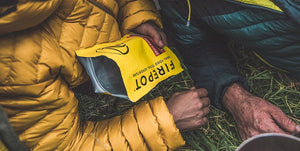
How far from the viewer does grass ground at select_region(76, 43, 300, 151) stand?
1.01 m

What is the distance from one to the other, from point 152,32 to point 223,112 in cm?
45

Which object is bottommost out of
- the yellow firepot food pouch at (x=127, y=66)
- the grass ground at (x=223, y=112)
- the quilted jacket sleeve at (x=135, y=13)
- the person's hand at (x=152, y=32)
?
the grass ground at (x=223, y=112)

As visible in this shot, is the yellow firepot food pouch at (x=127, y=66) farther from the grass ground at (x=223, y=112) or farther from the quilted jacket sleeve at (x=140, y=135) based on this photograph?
the grass ground at (x=223, y=112)

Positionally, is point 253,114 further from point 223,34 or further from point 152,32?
point 152,32

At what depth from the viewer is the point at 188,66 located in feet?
3.66

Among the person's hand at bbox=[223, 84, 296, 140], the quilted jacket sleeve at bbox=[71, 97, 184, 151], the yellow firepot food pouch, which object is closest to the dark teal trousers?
the person's hand at bbox=[223, 84, 296, 140]

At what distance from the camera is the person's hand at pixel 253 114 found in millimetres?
845

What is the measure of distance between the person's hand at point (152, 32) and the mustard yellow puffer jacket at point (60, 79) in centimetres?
3

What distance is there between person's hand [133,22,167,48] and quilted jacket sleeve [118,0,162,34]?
0.07 ft

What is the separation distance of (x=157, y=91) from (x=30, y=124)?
0.59 metres

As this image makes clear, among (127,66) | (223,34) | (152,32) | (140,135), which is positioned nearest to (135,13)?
(152,32)

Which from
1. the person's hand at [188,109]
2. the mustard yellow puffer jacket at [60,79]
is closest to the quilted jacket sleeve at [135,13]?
the mustard yellow puffer jacket at [60,79]

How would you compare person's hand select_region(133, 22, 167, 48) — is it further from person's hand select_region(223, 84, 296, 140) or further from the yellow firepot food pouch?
person's hand select_region(223, 84, 296, 140)

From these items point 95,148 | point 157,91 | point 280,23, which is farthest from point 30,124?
point 280,23
